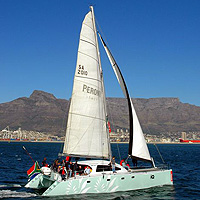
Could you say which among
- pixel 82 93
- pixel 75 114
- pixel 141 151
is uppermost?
pixel 82 93

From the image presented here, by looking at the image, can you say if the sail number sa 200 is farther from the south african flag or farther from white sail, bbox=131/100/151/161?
the south african flag

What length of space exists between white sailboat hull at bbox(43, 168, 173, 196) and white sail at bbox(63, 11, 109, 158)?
1.98 m

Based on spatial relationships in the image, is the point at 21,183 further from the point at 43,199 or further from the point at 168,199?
the point at 168,199

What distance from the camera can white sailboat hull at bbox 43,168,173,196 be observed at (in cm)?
2119

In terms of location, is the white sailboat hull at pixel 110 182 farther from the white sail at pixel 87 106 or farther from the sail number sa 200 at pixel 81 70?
the sail number sa 200 at pixel 81 70

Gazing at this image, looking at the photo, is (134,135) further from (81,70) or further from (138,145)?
(81,70)

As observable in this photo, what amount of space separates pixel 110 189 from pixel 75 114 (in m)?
6.20

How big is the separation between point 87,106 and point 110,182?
600 cm

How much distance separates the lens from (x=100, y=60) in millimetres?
24484

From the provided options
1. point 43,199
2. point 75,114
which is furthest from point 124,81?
point 43,199

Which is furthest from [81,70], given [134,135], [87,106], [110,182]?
[110,182]

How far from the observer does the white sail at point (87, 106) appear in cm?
2347

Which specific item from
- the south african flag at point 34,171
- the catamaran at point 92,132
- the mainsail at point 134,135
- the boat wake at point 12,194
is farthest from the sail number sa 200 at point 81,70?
the boat wake at point 12,194

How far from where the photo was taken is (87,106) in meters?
24.0
